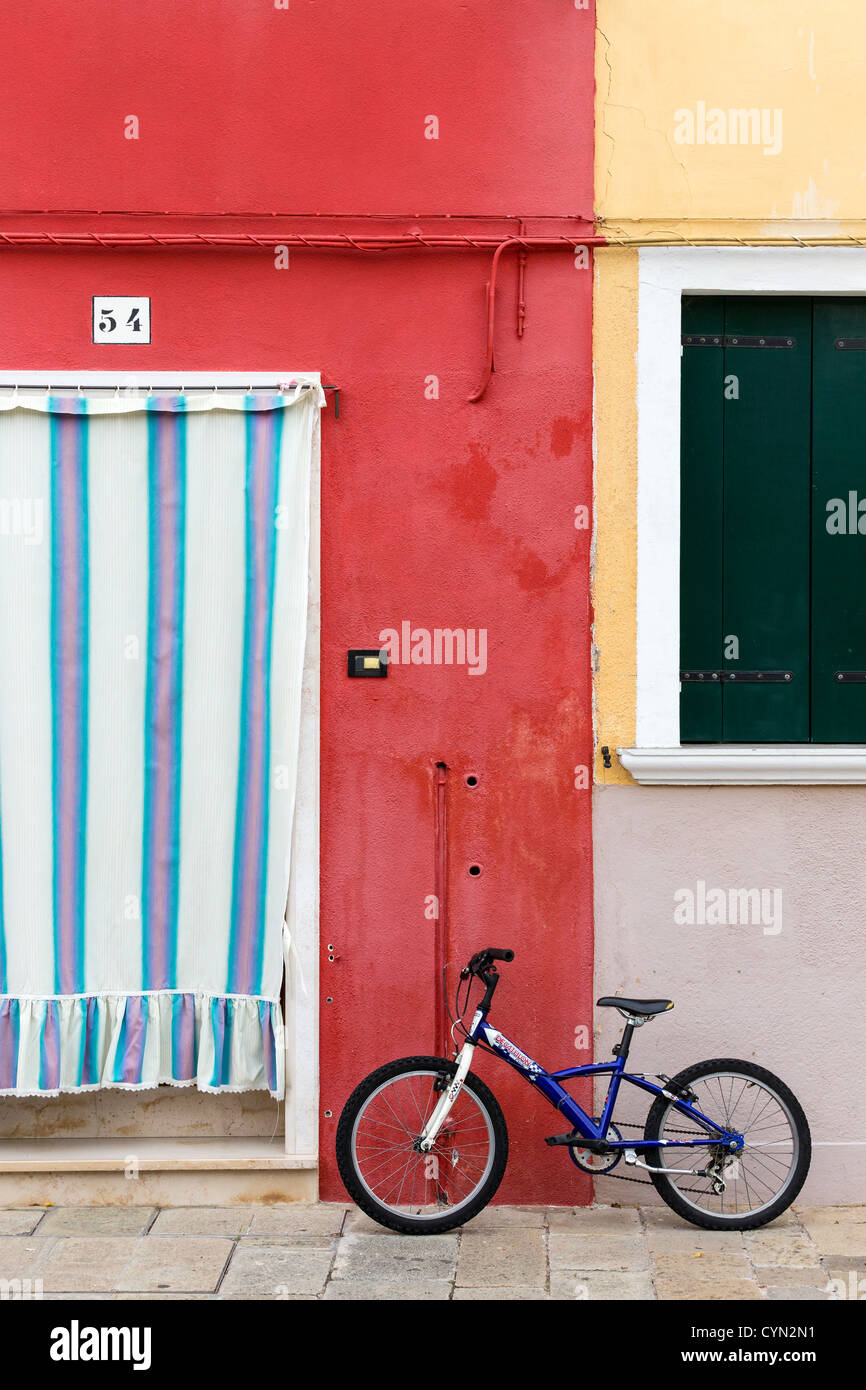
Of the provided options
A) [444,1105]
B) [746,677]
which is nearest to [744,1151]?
[444,1105]

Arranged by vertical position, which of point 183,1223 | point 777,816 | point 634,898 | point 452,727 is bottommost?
point 183,1223

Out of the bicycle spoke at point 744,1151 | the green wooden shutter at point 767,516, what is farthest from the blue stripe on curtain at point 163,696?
the green wooden shutter at point 767,516

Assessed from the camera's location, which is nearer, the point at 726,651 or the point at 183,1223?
the point at 183,1223

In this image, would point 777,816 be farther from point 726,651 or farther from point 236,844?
point 236,844

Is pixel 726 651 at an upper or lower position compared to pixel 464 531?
lower

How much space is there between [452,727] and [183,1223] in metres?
2.22

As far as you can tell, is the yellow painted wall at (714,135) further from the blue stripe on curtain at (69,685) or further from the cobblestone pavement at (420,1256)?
the cobblestone pavement at (420,1256)

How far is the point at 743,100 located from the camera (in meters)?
5.49

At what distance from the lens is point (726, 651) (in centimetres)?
564

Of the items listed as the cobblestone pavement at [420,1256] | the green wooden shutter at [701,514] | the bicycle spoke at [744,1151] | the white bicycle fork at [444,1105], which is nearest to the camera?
the cobblestone pavement at [420,1256]

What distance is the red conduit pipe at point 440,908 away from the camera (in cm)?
550

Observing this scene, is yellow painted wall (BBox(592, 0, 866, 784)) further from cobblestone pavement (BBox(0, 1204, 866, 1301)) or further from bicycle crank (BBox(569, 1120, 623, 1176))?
cobblestone pavement (BBox(0, 1204, 866, 1301))

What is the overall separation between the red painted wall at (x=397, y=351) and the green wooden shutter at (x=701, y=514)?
1.45 feet

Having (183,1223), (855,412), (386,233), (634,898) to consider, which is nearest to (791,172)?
(855,412)
